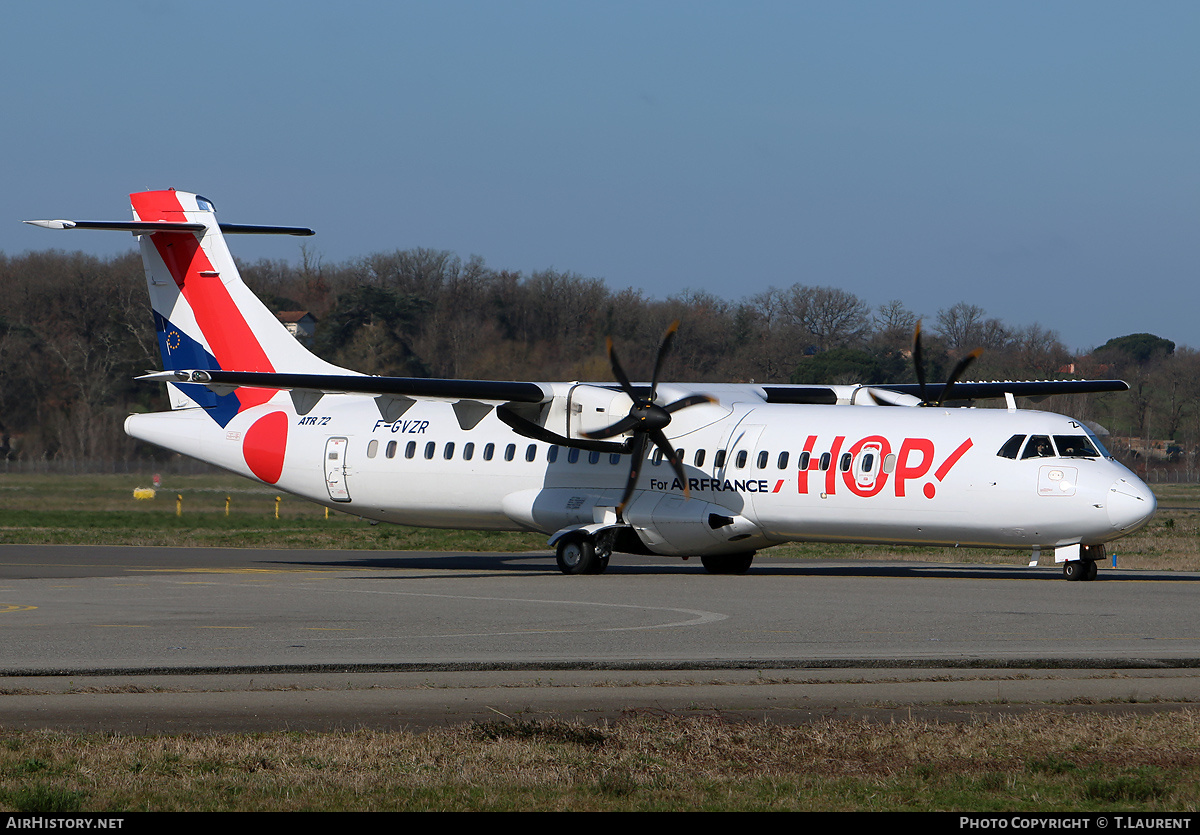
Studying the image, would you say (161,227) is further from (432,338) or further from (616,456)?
(432,338)

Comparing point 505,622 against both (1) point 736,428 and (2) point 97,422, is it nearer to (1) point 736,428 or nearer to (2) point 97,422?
(1) point 736,428

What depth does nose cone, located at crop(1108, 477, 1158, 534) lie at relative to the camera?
20.3 meters

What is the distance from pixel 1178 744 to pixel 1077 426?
13541 millimetres

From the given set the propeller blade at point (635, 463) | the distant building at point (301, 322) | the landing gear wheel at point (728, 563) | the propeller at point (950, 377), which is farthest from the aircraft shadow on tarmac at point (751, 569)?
the distant building at point (301, 322)

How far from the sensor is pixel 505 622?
16.1 metres

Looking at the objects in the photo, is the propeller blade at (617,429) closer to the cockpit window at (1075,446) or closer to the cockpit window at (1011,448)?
the cockpit window at (1011,448)

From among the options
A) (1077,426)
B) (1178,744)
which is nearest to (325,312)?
(1077,426)

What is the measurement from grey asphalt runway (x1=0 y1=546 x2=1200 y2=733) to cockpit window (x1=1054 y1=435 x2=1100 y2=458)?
79.6 inches

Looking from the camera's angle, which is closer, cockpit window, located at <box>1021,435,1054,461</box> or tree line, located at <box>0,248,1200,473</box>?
→ cockpit window, located at <box>1021,435,1054,461</box>

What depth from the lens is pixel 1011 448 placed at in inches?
846

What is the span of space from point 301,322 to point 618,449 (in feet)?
180

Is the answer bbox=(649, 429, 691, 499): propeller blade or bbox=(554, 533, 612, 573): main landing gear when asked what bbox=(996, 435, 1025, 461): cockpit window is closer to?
bbox=(649, 429, 691, 499): propeller blade

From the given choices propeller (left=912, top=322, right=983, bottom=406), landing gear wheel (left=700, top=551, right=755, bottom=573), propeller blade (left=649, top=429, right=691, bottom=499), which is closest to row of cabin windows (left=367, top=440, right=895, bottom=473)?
propeller blade (left=649, top=429, right=691, bottom=499)

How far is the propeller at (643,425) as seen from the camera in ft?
77.0
